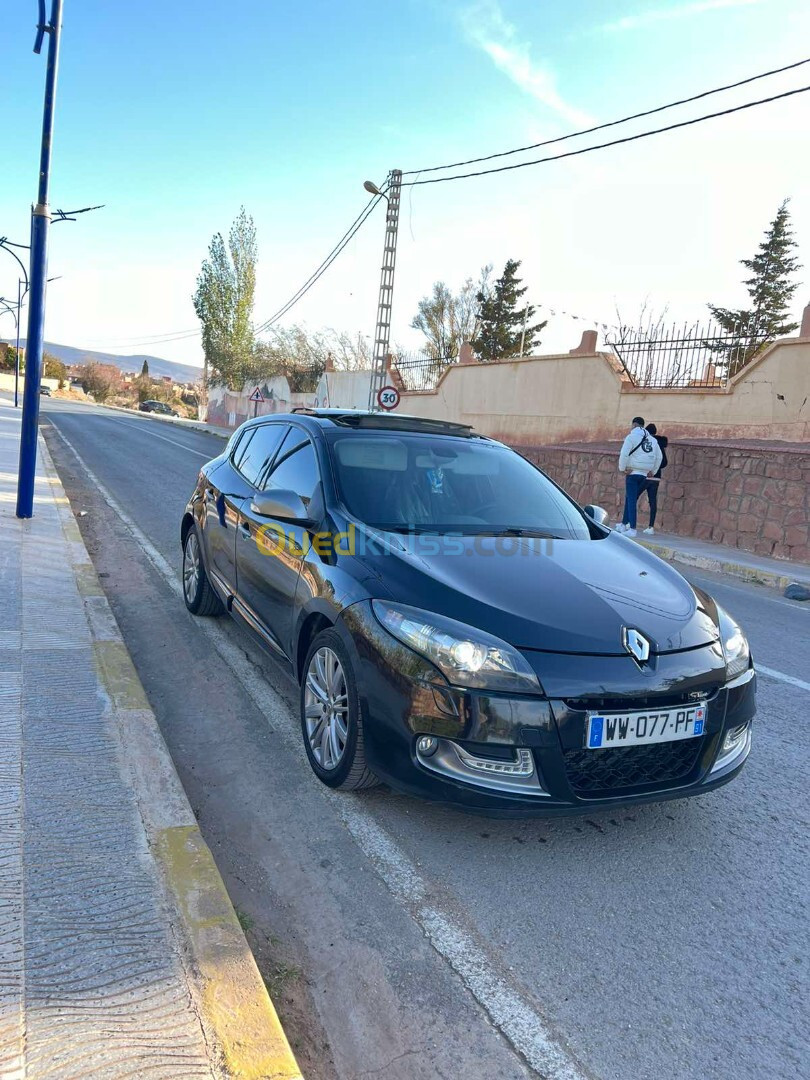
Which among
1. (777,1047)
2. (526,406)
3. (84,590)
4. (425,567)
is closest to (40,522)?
(84,590)

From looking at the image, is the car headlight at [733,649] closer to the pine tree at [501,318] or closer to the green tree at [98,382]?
the pine tree at [501,318]

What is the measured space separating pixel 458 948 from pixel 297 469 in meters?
2.59

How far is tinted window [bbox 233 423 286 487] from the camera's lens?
4742mm

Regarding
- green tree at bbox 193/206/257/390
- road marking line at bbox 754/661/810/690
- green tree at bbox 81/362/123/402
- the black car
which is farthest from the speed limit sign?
green tree at bbox 81/362/123/402

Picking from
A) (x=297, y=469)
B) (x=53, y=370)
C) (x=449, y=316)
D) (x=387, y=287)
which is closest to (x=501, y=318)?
(x=449, y=316)

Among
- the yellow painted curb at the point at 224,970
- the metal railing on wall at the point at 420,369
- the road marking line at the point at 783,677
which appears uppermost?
the metal railing on wall at the point at 420,369

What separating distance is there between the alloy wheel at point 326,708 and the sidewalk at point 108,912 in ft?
2.01

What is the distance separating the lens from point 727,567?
32.8 ft

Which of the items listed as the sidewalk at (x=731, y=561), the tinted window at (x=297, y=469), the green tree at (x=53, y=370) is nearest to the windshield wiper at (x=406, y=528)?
the tinted window at (x=297, y=469)

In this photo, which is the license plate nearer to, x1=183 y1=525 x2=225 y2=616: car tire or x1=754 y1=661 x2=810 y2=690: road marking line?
x1=754 y1=661 x2=810 y2=690: road marking line

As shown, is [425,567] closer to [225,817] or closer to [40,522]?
[225,817]

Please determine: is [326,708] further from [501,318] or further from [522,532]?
[501,318]

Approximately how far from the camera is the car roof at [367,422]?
4.35 meters

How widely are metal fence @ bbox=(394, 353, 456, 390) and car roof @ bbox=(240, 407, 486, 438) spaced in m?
20.5
